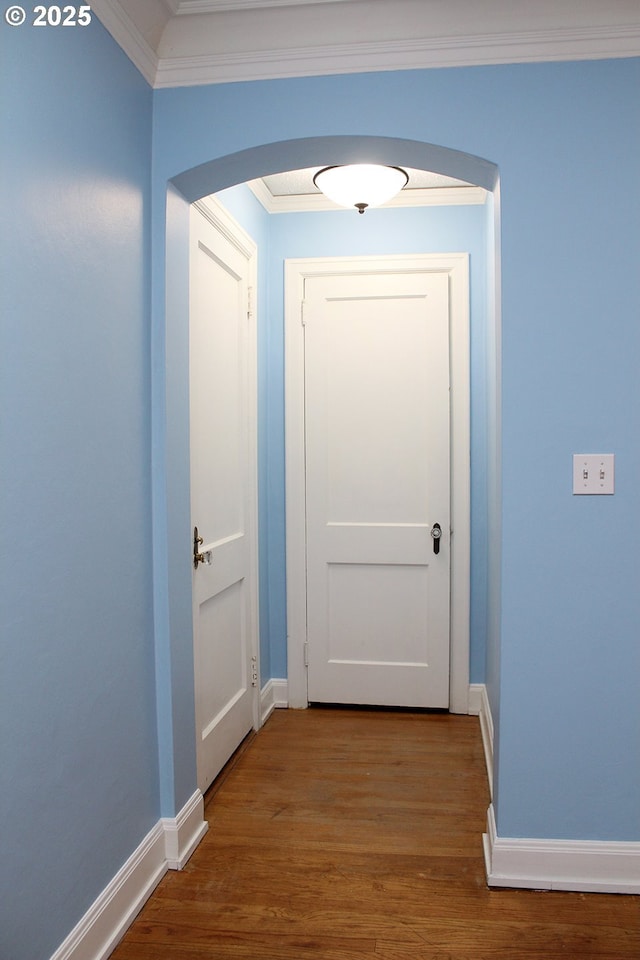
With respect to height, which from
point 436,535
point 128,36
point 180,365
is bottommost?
point 436,535

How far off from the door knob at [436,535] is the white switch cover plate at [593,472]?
4.76 ft

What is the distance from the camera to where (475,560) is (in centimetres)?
350

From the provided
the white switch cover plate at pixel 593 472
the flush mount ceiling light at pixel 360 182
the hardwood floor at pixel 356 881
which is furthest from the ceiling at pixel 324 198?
the hardwood floor at pixel 356 881

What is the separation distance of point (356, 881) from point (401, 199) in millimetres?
2918

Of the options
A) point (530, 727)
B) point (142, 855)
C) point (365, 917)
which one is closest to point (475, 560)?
point (530, 727)

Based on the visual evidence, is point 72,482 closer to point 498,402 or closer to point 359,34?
point 498,402

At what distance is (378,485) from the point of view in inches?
139

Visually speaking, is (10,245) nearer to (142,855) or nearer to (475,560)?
(142,855)

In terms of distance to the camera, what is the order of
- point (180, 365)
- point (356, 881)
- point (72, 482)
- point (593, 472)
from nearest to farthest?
1. point (72, 482)
2. point (593, 472)
3. point (356, 881)
4. point (180, 365)

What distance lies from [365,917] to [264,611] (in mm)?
1697

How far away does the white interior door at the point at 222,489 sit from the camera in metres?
2.59

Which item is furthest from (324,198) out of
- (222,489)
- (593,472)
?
(593,472)

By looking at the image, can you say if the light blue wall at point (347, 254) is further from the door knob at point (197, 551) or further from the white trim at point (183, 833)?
the white trim at point (183, 833)

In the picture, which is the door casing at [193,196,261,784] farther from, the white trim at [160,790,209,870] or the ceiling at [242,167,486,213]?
the white trim at [160,790,209,870]
